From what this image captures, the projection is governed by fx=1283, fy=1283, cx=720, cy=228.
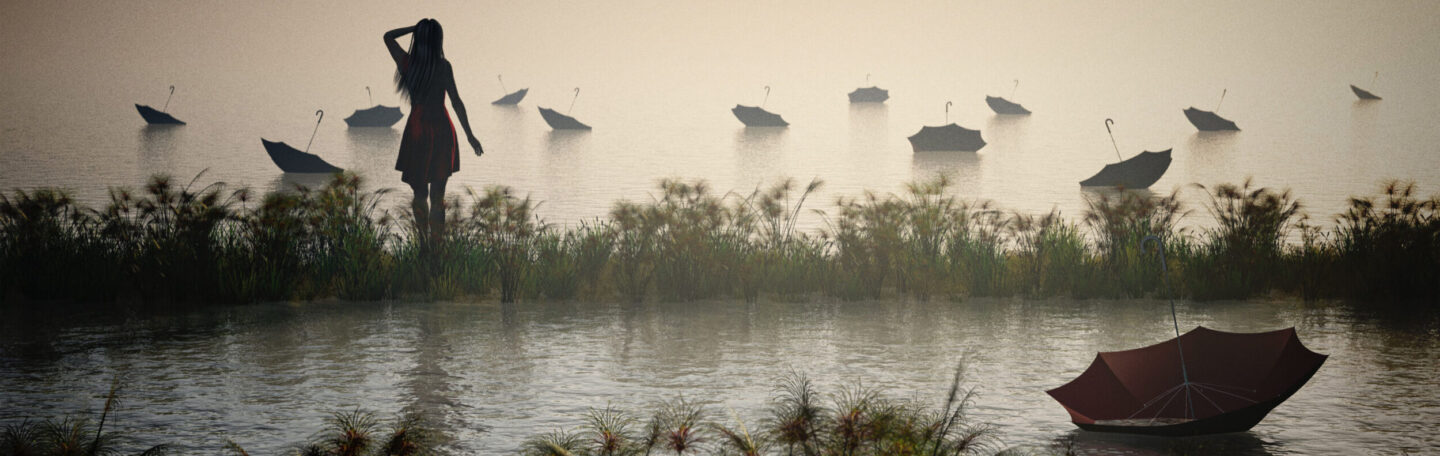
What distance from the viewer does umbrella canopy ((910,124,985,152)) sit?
37.6m

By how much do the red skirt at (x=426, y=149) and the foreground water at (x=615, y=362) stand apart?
1701mm

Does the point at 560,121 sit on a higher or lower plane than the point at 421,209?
higher

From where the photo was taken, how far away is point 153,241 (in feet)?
37.0

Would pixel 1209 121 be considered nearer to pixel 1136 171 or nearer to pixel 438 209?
pixel 1136 171

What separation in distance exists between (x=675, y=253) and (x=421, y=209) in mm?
2544

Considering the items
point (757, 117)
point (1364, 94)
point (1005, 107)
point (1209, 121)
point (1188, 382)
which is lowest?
point (1188, 382)

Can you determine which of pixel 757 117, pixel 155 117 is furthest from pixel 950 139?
pixel 155 117

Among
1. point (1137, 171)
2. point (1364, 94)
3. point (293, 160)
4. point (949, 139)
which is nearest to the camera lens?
point (1137, 171)

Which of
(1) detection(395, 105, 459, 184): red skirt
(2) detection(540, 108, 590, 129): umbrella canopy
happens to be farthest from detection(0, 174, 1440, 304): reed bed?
(2) detection(540, 108, 590, 129): umbrella canopy

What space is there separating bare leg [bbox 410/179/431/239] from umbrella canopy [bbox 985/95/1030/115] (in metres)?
60.8

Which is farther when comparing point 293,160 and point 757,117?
point 757,117

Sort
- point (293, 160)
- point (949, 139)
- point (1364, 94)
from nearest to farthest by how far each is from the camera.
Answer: point (293, 160), point (949, 139), point (1364, 94)

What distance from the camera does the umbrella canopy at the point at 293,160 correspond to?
90.5 ft

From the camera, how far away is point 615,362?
8.61 meters
